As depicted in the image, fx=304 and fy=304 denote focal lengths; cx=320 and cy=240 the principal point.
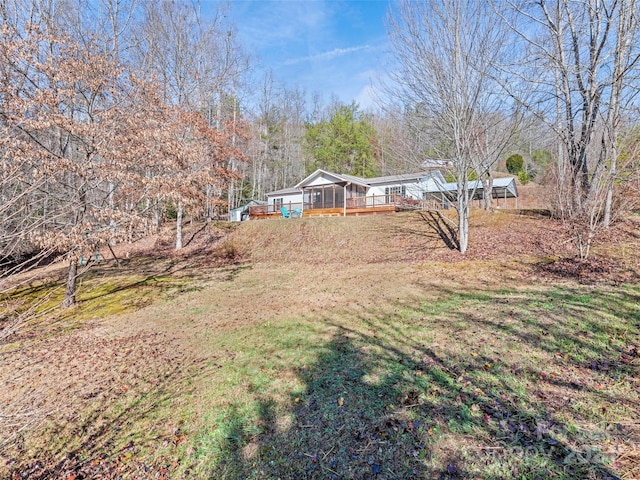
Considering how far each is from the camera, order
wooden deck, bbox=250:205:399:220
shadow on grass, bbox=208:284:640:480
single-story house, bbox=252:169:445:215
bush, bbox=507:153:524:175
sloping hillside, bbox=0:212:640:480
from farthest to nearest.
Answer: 1. bush, bbox=507:153:524:175
2. single-story house, bbox=252:169:445:215
3. wooden deck, bbox=250:205:399:220
4. sloping hillside, bbox=0:212:640:480
5. shadow on grass, bbox=208:284:640:480

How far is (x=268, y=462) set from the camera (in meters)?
2.57

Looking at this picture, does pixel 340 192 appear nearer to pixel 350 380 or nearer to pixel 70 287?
pixel 70 287

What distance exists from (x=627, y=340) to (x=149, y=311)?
28.2 ft

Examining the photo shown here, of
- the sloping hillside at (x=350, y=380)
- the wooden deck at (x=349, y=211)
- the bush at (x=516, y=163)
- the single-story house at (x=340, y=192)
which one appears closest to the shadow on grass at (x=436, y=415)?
the sloping hillside at (x=350, y=380)

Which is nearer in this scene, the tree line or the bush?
the tree line

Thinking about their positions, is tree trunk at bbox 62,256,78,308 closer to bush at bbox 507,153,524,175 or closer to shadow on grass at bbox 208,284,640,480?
shadow on grass at bbox 208,284,640,480

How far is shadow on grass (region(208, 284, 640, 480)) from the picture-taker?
2283 millimetres

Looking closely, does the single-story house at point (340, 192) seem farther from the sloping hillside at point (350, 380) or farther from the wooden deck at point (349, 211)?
the sloping hillside at point (350, 380)

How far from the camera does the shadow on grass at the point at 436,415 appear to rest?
2283 millimetres

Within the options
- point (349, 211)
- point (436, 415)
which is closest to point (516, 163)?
point (349, 211)

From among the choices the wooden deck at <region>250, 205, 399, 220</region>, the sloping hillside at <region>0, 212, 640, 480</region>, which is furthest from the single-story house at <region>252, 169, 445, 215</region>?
the sloping hillside at <region>0, 212, 640, 480</region>

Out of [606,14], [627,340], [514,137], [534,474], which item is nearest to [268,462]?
[534,474]

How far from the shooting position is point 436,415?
9.05ft

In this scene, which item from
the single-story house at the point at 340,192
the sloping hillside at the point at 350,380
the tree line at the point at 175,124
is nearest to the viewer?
the sloping hillside at the point at 350,380
